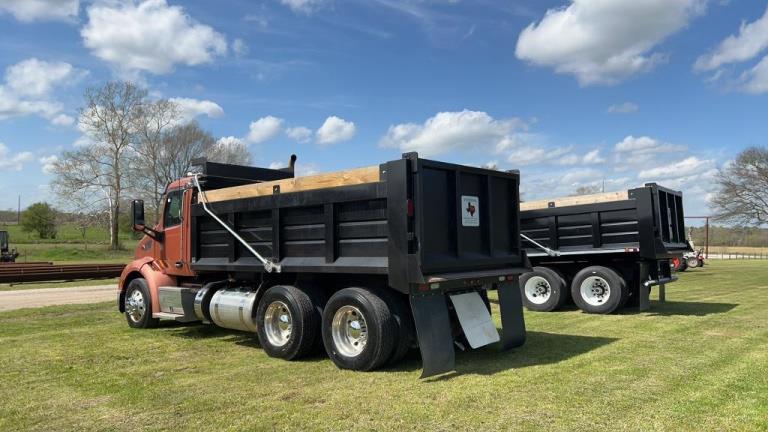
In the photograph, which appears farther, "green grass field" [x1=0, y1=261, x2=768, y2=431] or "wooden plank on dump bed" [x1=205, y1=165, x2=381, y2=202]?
"wooden plank on dump bed" [x1=205, y1=165, x2=381, y2=202]

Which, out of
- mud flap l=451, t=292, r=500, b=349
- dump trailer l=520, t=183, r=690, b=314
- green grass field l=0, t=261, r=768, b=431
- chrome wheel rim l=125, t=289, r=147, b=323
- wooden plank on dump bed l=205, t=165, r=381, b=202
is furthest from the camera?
dump trailer l=520, t=183, r=690, b=314

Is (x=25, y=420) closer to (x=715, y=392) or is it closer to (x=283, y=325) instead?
(x=283, y=325)

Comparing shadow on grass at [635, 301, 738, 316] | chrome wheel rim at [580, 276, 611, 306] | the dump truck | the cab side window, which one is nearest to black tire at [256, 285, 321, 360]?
the cab side window

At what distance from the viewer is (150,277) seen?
9.61 m

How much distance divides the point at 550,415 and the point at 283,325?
365 centimetres

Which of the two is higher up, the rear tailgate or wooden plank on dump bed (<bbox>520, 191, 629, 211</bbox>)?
wooden plank on dump bed (<bbox>520, 191, 629, 211</bbox>)

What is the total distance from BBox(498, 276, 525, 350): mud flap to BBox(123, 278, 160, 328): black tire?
5670 millimetres

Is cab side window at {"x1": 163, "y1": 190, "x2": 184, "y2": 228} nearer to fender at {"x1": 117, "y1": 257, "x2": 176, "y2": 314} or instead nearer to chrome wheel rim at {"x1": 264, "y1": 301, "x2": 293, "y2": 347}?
fender at {"x1": 117, "y1": 257, "x2": 176, "y2": 314}

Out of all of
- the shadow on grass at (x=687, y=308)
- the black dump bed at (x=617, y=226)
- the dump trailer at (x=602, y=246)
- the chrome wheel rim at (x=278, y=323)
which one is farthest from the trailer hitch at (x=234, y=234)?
the shadow on grass at (x=687, y=308)

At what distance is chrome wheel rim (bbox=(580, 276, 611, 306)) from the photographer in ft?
37.9

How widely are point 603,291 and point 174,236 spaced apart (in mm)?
8035

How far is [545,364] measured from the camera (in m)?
6.61

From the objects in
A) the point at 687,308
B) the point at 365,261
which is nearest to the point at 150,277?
the point at 365,261

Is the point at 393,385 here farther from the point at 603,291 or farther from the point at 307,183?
the point at 603,291
